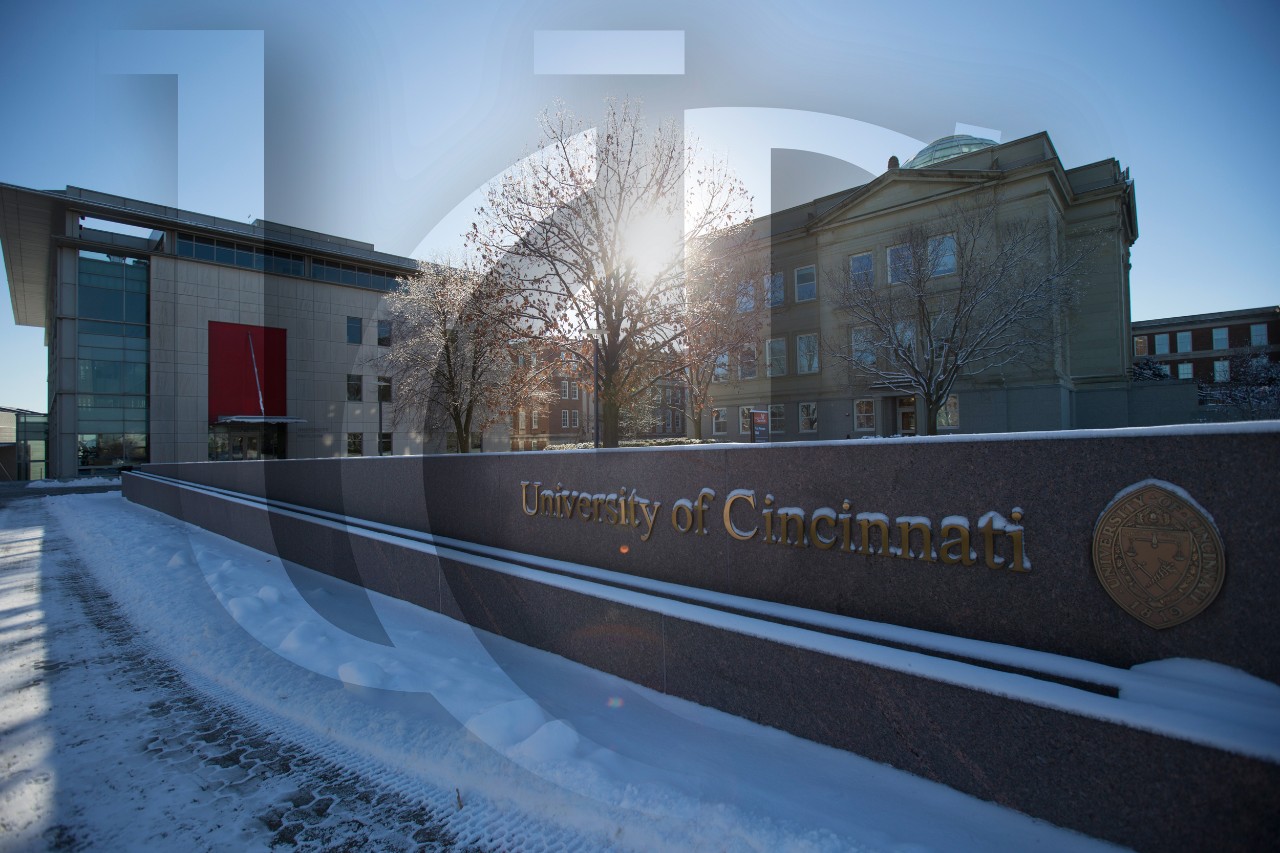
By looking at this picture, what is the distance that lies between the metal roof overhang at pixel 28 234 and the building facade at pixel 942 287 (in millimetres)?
38859

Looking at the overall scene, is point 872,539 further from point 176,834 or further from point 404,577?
point 404,577

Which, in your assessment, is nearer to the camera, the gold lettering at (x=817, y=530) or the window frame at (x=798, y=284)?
the gold lettering at (x=817, y=530)

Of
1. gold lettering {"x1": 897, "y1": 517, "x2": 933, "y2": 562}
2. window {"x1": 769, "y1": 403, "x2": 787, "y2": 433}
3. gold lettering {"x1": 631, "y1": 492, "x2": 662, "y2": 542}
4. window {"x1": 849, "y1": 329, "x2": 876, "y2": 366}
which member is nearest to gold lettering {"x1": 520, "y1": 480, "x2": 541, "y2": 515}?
gold lettering {"x1": 631, "y1": 492, "x2": 662, "y2": 542}

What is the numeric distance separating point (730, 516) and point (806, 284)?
2913 centimetres

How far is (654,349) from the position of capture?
11953 millimetres

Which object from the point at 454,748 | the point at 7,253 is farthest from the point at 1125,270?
the point at 7,253

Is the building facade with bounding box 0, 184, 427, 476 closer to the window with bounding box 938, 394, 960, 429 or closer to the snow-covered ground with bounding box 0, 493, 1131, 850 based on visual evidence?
the window with bounding box 938, 394, 960, 429

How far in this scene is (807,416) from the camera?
30.2 metres

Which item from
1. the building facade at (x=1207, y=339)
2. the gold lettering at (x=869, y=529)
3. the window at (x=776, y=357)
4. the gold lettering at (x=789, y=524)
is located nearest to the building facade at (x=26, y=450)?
the window at (x=776, y=357)

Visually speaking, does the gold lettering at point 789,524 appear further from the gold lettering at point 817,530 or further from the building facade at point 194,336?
the building facade at point 194,336

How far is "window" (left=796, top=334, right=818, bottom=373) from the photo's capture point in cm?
3011

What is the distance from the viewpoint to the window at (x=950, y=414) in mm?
25062

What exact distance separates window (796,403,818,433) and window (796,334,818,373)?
186 centimetres

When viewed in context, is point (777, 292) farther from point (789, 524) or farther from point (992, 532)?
point (992, 532)
